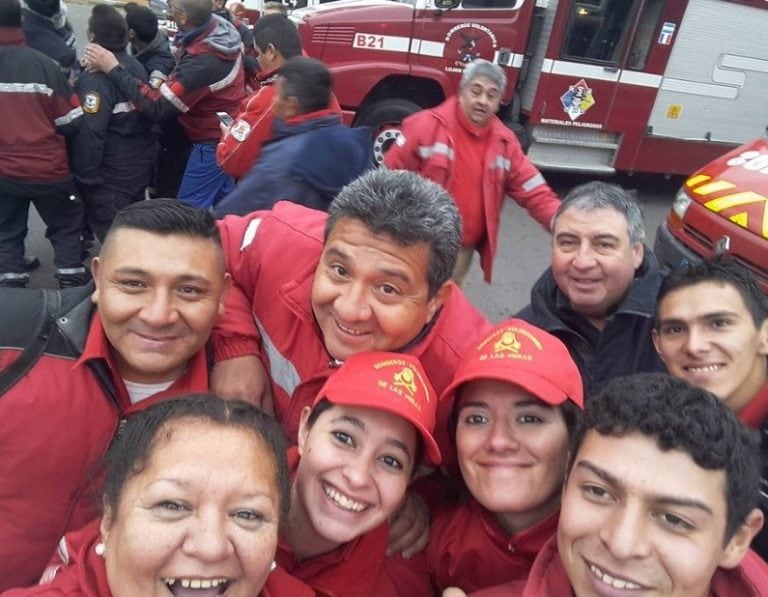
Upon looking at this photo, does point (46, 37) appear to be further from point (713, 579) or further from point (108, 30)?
point (713, 579)

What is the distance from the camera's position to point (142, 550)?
1289 mm

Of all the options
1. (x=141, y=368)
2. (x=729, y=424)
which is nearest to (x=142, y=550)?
(x=141, y=368)

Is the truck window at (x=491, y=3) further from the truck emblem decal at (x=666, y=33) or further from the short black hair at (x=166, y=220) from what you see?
the short black hair at (x=166, y=220)

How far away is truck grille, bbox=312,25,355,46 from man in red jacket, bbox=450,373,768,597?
604 centimetres

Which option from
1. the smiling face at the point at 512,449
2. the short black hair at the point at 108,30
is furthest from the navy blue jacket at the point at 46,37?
the smiling face at the point at 512,449

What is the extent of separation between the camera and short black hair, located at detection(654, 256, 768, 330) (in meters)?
2.16

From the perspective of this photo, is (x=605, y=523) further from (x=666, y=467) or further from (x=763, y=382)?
(x=763, y=382)

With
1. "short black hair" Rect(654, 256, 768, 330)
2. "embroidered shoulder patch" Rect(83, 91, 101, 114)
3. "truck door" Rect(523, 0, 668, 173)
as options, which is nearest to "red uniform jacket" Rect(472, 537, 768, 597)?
"short black hair" Rect(654, 256, 768, 330)

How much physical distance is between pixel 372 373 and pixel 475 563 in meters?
0.61

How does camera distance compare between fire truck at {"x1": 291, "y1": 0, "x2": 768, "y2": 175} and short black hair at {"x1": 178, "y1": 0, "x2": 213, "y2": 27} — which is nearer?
short black hair at {"x1": 178, "y1": 0, "x2": 213, "y2": 27}

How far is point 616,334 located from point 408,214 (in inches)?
44.6

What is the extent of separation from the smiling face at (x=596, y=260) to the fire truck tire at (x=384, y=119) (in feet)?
14.1

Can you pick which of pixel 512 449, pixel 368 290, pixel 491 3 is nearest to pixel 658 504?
pixel 512 449

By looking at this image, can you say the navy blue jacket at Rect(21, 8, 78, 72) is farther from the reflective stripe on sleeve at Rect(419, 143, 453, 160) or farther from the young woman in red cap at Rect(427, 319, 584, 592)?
the young woman in red cap at Rect(427, 319, 584, 592)
